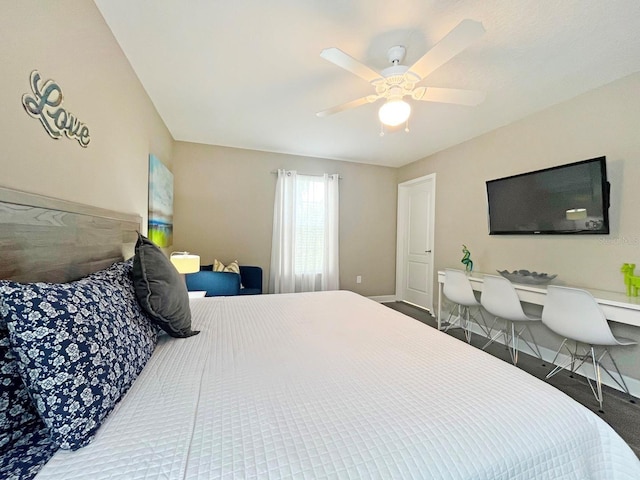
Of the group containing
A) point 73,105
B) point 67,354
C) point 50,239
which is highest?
point 73,105

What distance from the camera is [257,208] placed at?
160 inches

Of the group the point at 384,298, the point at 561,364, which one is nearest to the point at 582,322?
the point at 561,364

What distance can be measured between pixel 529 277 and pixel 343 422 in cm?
263

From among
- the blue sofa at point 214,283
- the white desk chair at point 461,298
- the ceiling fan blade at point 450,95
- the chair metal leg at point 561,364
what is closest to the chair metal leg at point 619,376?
the chair metal leg at point 561,364

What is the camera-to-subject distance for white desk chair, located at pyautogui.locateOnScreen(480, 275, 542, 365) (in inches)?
96.0

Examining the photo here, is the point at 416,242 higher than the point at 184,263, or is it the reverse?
the point at 416,242

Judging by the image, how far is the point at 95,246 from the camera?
1370mm

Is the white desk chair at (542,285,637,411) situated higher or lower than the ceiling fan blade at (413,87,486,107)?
lower

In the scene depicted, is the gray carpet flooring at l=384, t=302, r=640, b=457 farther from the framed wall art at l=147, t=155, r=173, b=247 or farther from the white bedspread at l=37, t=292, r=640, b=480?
the framed wall art at l=147, t=155, r=173, b=247

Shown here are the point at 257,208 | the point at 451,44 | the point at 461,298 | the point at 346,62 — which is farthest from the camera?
the point at 257,208

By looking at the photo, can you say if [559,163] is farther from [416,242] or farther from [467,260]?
[416,242]

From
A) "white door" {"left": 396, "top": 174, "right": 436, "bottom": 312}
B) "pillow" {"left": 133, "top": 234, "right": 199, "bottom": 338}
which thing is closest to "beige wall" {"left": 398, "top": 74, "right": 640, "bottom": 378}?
"white door" {"left": 396, "top": 174, "right": 436, "bottom": 312}

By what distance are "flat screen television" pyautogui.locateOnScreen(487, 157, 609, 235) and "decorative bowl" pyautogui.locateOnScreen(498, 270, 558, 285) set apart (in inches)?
15.7

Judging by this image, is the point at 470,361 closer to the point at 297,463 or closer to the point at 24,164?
the point at 297,463
